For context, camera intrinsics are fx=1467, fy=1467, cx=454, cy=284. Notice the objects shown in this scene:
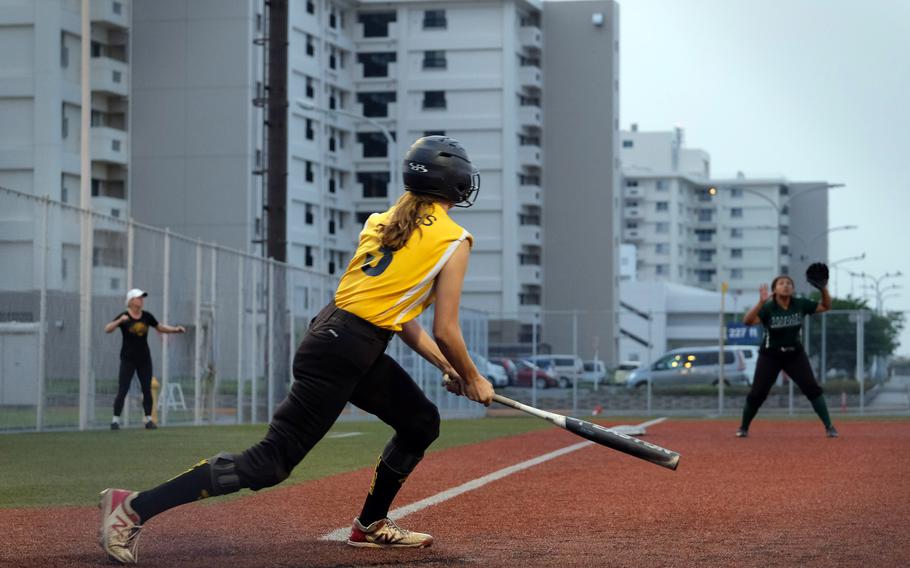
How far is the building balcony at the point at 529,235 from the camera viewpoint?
85.6 metres

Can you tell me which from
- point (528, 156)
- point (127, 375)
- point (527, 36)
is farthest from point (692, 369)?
point (527, 36)

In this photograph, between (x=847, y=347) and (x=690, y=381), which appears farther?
(x=690, y=381)

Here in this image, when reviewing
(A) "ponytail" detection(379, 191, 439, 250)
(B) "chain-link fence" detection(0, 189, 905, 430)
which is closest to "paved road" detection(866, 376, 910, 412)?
(B) "chain-link fence" detection(0, 189, 905, 430)

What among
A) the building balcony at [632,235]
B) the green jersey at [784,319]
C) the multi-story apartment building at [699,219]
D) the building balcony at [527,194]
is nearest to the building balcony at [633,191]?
the multi-story apartment building at [699,219]

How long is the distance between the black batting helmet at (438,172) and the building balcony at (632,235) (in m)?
155

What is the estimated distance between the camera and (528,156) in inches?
3381

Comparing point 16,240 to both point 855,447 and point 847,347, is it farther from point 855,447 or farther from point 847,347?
point 847,347

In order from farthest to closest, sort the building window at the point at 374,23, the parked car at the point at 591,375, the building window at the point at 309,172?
1. the building window at the point at 374,23
2. the building window at the point at 309,172
3. the parked car at the point at 591,375

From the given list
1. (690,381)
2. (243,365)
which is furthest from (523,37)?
(243,365)

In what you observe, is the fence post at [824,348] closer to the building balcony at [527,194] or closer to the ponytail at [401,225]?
the ponytail at [401,225]

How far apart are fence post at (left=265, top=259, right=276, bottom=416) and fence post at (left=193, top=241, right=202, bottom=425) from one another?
257 centimetres

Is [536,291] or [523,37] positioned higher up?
[523,37]

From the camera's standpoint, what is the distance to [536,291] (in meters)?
88.3

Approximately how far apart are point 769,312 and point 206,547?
11.3 m
